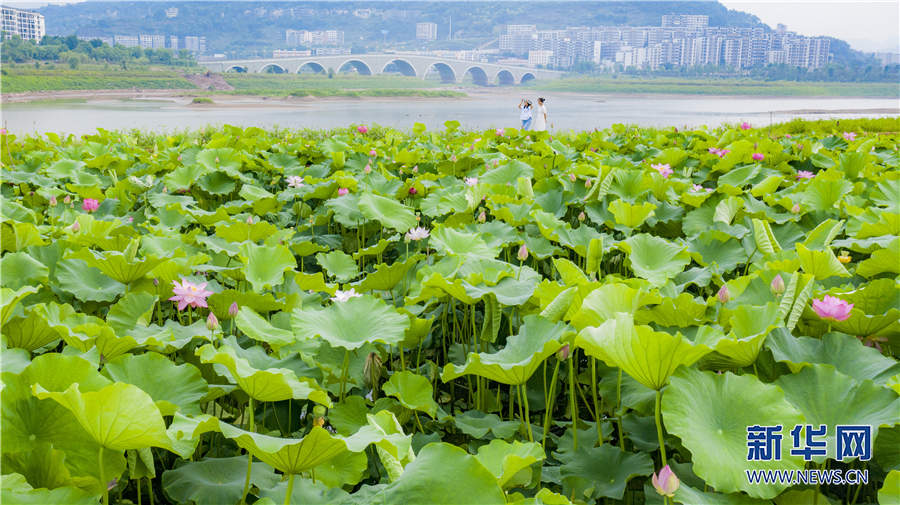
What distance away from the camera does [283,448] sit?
91 centimetres

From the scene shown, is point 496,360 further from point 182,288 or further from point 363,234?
point 363,234

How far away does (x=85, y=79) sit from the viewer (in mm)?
44906

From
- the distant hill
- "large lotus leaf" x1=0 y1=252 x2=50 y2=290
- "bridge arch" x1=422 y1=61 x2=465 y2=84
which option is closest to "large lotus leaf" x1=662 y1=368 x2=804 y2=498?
"large lotus leaf" x1=0 y1=252 x2=50 y2=290

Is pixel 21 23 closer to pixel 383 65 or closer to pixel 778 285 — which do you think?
pixel 383 65

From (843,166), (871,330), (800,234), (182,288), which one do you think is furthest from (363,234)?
(843,166)

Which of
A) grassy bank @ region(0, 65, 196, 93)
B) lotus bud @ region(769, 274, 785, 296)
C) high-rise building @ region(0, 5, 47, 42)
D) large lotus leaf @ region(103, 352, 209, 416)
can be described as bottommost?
large lotus leaf @ region(103, 352, 209, 416)

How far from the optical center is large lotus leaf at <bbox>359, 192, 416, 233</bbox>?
2.44 metres

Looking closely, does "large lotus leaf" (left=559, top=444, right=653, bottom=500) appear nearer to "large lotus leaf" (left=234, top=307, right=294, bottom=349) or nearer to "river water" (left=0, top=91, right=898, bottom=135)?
"large lotus leaf" (left=234, top=307, right=294, bottom=349)

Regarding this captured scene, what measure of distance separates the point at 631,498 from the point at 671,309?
1.42 feet

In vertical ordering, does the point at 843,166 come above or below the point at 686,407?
above

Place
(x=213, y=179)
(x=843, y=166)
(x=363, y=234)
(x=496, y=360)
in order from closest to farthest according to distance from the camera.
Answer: (x=496, y=360)
(x=363, y=234)
(x=843, y=166)
(x=213, y=179)

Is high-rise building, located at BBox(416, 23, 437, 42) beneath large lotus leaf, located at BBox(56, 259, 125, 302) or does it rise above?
above

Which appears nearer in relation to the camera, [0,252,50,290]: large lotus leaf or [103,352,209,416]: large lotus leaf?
[103,352,209,416]: large lotus leaf

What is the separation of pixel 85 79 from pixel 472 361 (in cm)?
5365
